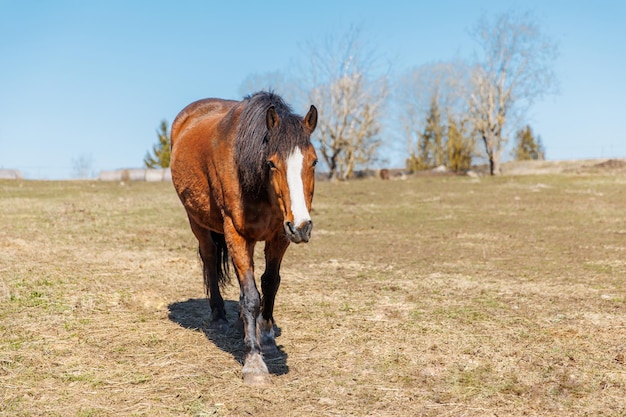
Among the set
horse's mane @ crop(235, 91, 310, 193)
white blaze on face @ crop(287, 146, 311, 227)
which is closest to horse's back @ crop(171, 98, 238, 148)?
horse's mane @ crop(235, 91, 310, 193)

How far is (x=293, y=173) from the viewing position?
4.49 m

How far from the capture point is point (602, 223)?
661 inches

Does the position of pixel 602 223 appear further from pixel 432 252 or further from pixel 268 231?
pixel 268 231

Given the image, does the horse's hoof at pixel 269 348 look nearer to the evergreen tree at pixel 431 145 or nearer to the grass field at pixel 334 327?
the grass field at pixel 334 327

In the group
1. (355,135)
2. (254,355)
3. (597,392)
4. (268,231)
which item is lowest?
(597,392)

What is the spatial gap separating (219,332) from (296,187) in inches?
105

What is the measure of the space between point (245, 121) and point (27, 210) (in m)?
13.9

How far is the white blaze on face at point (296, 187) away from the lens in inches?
172

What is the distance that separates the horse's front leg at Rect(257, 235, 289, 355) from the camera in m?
5.63

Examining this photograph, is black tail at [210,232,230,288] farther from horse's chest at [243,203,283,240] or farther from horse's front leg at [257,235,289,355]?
horse's chest at [243,203,283,240]

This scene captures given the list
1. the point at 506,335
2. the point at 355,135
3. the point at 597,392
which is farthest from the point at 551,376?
the point at 355,135

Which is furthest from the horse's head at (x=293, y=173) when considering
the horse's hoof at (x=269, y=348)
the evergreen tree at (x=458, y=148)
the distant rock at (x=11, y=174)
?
the evergreen tree at (x=458, y=148)

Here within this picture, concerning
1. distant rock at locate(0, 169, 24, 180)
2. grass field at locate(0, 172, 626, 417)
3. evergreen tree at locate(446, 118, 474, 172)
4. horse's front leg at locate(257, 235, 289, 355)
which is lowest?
grass field at locate(0, 172, 626, 417)

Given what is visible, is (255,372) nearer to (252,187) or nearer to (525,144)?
(252,187)
